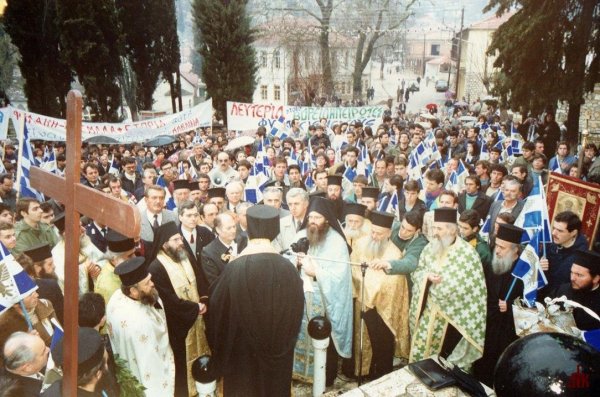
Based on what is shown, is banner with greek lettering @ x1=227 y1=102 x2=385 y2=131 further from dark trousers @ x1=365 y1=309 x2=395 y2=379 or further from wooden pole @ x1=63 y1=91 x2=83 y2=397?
wooden pole @ x1=63 y1=91 x2=83 y2=397

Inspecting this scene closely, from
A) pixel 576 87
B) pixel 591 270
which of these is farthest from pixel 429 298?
pixel 576 87

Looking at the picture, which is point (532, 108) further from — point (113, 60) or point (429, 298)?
point (113, 60)

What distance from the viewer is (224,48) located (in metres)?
27.3

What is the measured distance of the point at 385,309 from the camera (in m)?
4.99

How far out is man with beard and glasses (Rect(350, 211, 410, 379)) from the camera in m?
4.99

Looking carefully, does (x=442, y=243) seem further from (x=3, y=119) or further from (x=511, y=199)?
(x=3, y=119)

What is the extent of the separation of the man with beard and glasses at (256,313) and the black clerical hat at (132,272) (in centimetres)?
58

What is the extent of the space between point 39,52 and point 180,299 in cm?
2560

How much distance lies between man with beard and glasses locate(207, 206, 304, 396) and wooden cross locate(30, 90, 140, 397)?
1.60 m

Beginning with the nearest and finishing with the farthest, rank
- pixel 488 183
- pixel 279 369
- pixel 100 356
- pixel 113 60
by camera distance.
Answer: pixel 100 356
pixel 279 369
pixel 488 183
pixel 113 60

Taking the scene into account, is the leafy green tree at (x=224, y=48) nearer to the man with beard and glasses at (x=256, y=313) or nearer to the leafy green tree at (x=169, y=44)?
the leafy green tree at (x=169, y=44)

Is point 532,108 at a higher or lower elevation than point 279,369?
higher

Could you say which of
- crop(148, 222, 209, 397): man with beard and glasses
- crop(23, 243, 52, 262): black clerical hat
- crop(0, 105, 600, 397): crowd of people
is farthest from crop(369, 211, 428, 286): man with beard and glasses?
crop(23, 243, 52, 262): black clerical hat

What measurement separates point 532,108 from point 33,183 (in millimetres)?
15377
